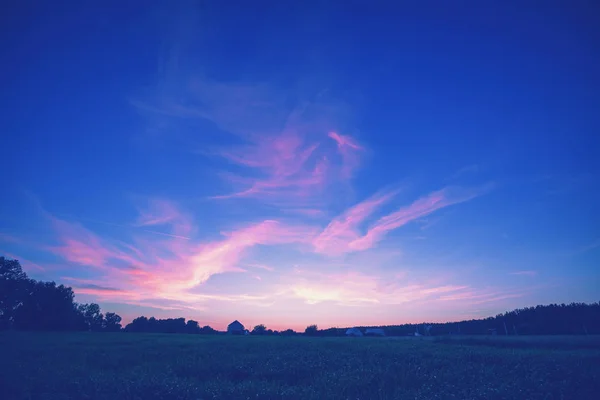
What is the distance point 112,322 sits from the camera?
104875mm

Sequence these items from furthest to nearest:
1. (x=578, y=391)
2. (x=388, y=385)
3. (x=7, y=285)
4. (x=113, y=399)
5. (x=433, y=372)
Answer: (x=7, y=285) < (x=433, y=372) < (x=388, y=385) < (x=578, y=391) < (x=113, y=399)

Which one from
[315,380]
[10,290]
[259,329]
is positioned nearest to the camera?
[315,380]

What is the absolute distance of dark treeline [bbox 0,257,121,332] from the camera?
71938 millimetres

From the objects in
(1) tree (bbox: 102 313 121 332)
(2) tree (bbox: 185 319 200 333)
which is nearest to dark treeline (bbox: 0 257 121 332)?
(1) tree (bbox: 102 313 121 332)

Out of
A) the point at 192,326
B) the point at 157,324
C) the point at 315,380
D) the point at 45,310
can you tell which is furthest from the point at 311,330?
the point at 315,380

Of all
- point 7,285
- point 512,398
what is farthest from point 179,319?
point 512,398

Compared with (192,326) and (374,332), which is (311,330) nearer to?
(374,332)

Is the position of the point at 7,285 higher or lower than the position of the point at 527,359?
higher

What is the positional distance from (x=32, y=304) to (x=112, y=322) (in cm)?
3341

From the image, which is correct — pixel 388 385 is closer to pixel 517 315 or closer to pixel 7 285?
pixel 7 285

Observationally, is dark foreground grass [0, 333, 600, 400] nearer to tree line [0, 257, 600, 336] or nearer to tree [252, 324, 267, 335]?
tree line [0, 257, 600, 336]

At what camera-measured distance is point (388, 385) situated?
12.6m

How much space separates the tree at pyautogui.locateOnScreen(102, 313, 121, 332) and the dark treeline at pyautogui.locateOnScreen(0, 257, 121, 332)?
645 inches

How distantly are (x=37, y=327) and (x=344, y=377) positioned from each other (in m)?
94.8
